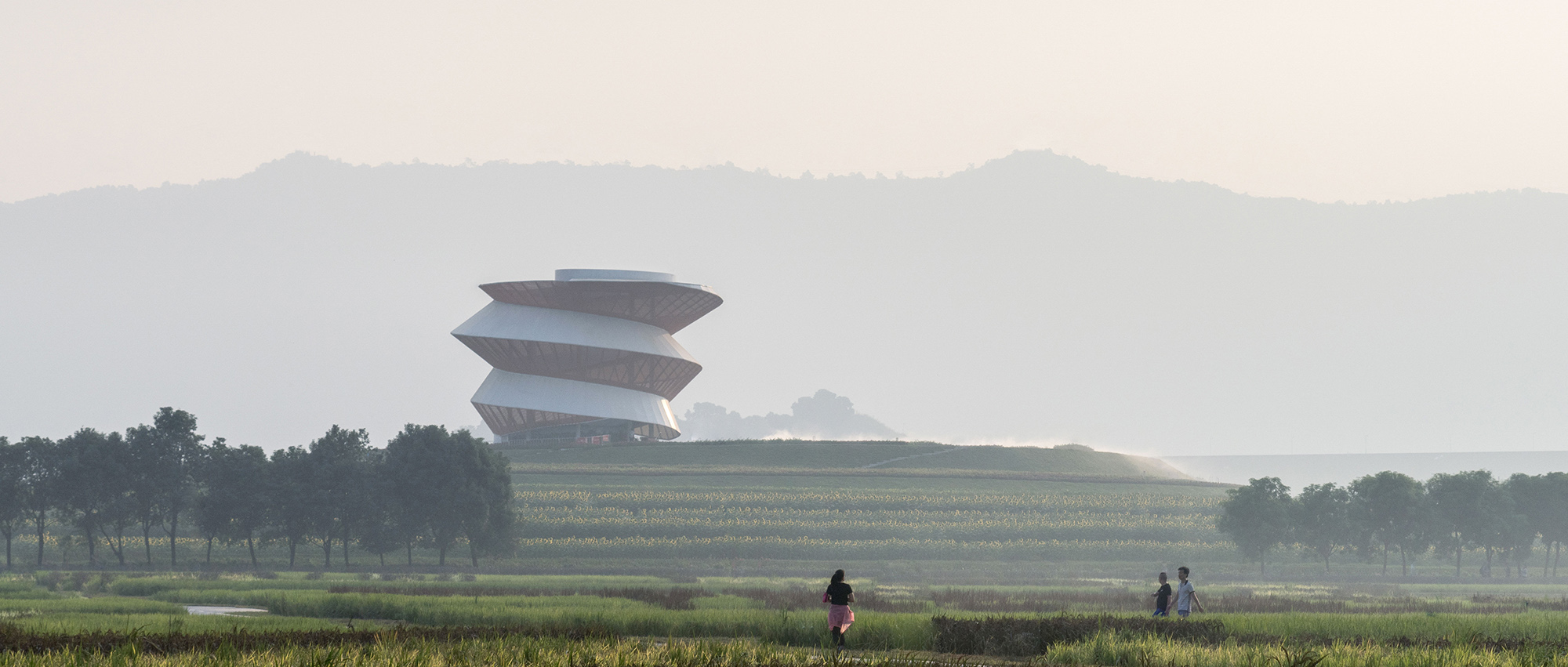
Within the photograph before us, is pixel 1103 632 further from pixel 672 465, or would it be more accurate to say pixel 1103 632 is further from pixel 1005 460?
pixel 1005 460

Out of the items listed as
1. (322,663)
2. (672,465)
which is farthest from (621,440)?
(322,663)

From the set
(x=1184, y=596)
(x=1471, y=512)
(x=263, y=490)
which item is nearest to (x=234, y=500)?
(x=263, y=490)

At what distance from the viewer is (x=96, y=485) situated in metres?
63.4

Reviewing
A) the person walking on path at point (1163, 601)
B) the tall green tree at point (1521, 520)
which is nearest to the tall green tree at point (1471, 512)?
the tall green tree at point (1521, 520)

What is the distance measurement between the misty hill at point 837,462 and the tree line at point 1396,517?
3267cm

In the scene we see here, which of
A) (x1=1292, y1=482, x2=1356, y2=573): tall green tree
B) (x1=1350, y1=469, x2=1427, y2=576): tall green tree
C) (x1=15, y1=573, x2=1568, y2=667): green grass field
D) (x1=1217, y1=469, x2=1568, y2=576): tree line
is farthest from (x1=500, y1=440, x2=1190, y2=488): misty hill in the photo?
(x1=15, y1=573, x2=1568, y2=667): green grass field

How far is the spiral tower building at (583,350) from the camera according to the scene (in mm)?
118688

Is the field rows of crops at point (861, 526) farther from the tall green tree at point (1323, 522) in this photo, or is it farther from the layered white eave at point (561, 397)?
the layered white eave at point (561, 397)

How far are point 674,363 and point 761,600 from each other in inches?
3499

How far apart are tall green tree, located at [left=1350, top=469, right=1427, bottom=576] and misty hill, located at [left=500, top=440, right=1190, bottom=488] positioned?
34535mm

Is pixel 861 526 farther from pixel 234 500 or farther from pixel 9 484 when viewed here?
pixel 9 484

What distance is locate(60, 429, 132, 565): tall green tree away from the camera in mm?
63094

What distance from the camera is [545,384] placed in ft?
405

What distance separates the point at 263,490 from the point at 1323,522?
57527 millimetres
